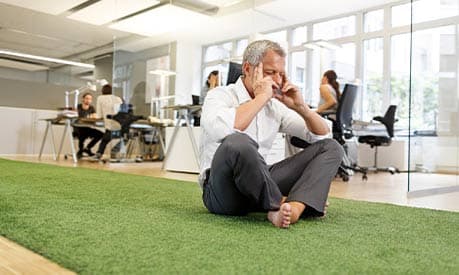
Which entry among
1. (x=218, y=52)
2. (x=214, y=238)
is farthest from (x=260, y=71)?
(x=218, y=52)

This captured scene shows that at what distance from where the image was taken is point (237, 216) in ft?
5.51

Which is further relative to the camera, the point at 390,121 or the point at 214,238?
the point at 390,121

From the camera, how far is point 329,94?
4.56 metres

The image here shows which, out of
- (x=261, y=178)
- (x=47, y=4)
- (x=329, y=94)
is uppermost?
(x=47, y=4)

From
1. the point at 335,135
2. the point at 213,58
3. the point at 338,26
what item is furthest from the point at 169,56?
the point at 335,135

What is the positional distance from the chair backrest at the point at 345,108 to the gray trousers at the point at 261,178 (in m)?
2.85

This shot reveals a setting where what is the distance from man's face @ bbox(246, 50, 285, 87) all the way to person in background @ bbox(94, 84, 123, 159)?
5209mm

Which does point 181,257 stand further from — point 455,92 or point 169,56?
point 169,56

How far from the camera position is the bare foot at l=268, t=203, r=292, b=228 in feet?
4.66

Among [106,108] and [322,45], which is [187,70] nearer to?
[106,108]

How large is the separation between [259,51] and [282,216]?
22.3 inches

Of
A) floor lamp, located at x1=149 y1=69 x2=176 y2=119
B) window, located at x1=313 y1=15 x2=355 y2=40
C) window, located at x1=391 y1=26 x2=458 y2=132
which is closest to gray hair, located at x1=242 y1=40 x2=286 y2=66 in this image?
window, located at x1=391 y1=26 x2=458 y2=132

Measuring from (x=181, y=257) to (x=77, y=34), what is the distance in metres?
8.71

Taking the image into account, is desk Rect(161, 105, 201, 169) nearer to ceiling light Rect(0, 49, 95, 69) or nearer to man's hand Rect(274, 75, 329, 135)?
man's hand Rect(274, 75, 329, 135)
